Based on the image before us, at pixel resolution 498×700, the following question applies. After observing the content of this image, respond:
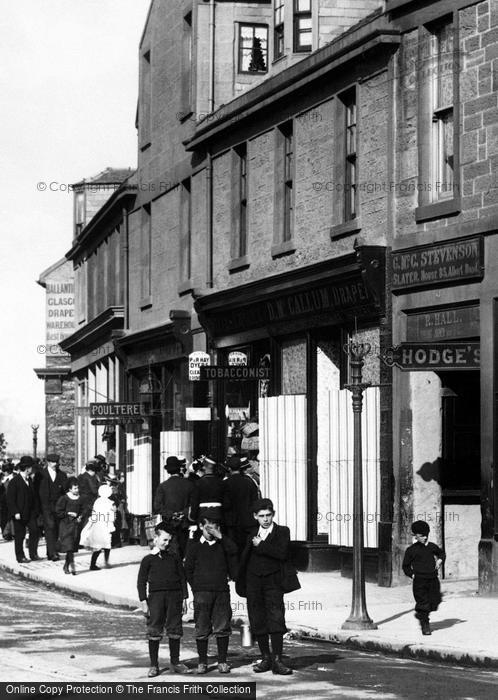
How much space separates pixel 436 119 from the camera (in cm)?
2180

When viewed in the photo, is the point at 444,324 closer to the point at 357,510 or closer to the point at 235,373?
the point at 357,510

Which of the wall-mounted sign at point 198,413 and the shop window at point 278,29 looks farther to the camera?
the wall-mounted sign at point 198,413

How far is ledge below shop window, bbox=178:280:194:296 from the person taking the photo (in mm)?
30969

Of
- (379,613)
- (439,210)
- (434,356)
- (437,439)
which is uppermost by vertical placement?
(439,210)

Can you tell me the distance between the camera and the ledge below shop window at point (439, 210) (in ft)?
69.2

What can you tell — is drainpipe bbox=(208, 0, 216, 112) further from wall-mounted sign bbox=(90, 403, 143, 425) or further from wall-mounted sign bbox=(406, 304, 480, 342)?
wall-mounted sign bbox=(406, 304, 480, 342)

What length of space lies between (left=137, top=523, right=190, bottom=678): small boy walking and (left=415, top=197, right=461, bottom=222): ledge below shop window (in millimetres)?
8257

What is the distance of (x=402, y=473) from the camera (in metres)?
22.0

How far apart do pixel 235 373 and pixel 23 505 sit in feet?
17.8

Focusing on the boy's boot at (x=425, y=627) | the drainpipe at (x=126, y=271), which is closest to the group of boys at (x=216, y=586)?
the boy's boot at (x=425, y=627)

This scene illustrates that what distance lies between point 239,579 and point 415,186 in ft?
29.2

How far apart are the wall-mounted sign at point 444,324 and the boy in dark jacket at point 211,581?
7237mm

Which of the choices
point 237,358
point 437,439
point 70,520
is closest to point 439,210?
point 437,439

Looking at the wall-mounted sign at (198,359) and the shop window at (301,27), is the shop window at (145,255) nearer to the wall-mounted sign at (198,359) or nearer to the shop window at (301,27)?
Result: the wall-mounted sign at (198,359)
